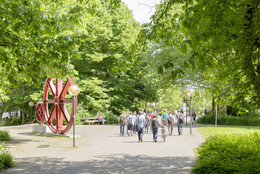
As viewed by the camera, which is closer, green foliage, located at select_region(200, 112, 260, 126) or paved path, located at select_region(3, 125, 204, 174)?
paved path, located at select_region(3, 125, 204, 174)

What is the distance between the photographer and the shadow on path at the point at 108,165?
344 inches

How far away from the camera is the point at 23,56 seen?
8.09 metres

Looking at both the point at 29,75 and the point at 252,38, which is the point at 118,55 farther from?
the point at 252,38

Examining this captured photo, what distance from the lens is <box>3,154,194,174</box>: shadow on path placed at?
8.74 metres

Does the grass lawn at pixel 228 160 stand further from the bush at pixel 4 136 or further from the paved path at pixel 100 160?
the bush at pixel 4 136

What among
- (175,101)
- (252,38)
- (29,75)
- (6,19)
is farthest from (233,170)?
(175,101)

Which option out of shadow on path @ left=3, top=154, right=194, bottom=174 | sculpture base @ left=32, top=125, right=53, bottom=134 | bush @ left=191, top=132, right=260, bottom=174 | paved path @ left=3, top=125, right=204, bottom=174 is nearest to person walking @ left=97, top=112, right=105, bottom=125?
sculpture base @ left=32, top=125, right=53, bottom=134

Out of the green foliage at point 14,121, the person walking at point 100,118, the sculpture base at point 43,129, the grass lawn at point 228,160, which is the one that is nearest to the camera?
the grass lawn at point 228,160

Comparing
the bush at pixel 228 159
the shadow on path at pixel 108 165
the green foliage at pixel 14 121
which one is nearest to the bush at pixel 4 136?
the shadow on path at pixel 108 165

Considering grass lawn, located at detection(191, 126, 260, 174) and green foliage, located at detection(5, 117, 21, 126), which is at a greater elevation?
grass lawn, located at detection(191, 126, 260, 174)

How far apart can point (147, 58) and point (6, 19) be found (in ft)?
89.4

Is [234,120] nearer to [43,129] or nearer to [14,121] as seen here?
[43,129]

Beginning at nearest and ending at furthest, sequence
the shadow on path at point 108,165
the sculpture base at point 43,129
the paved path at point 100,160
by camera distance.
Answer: the shadow on path at point 108,165 → the paved path at point 100,160 → the sculpture base at point 43,129

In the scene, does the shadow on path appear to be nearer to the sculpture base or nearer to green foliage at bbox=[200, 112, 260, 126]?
the sculpture base
